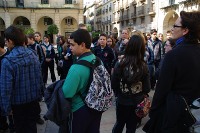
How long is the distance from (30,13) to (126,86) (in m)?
36.5

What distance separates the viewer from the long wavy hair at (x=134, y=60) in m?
2.99

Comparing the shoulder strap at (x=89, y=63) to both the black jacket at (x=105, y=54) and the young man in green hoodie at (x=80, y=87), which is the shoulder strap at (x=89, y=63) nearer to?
the young man in green hoodie at (x=80, y=87)

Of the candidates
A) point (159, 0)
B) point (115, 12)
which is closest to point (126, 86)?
point (159, 0)

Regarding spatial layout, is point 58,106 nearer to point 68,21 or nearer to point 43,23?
point 43,23

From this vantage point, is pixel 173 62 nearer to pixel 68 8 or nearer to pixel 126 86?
pixel 126 86

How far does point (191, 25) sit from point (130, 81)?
120 centimetres

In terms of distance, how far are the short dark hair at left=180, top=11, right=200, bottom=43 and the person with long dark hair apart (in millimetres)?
1026

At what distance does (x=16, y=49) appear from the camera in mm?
2924

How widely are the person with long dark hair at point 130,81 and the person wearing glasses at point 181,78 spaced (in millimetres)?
949

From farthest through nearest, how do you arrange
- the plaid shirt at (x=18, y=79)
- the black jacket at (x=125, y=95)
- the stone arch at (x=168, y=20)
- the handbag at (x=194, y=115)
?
the stone arch at (x=168, y=20) → the black jacket at (x=125, y=95) → the plaid shirt at (x=18, y=79) → the handbag at (x=194, y=115)

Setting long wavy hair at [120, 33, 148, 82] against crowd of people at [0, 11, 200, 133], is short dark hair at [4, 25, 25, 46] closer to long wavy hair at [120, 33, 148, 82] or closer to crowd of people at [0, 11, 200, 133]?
crowd of people at [0, 11, 200, 133]

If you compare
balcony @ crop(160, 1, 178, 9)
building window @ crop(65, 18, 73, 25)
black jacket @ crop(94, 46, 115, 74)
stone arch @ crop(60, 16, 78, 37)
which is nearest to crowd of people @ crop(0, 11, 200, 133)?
black jacket @ crop(94, 46, 115, 74)

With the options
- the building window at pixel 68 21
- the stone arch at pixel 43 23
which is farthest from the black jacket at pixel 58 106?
the building window at pixel 68 21

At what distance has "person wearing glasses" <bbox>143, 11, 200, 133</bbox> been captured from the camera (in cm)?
197
